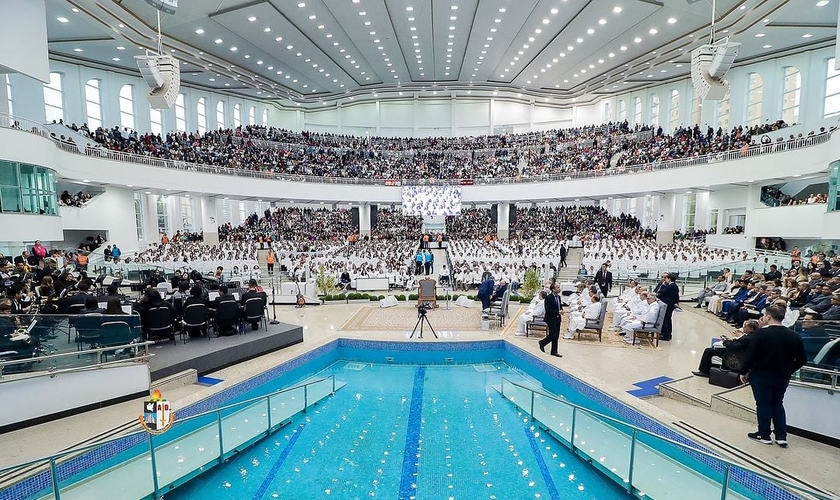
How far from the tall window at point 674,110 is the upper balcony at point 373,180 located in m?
9.98

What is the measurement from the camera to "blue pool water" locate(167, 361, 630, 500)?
4211mm

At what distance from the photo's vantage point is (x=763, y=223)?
59.8 feet

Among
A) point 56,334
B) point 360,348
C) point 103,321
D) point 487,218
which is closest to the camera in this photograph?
point 56,334

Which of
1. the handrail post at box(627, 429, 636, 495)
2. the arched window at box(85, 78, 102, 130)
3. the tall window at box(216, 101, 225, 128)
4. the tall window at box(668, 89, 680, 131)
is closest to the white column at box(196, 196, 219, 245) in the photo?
the arched window at box(85, 78, 102, 130)

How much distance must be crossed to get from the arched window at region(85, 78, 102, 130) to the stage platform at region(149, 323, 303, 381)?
23.4 meters

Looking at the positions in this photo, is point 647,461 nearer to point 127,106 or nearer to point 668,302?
point 668,302

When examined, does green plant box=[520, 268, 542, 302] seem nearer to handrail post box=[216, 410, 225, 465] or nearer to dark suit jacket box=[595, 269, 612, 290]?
dark suit jacket box=[595, 269, 612, 290]

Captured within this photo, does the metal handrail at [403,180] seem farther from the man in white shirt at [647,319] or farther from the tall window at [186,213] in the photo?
the man in white shirt at [647,319]

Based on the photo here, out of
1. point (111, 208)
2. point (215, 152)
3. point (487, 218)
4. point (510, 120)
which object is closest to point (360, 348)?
point (111, 208)

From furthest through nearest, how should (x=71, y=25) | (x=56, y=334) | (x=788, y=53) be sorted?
(x=788, y=53), (x=71, y=25), (x=56, y=334)

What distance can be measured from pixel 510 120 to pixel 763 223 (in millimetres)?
24442

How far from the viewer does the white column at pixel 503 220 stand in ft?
97.1

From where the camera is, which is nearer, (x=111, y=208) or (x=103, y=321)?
(x=103, y=321)

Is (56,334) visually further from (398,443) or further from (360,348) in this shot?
(360,348)
